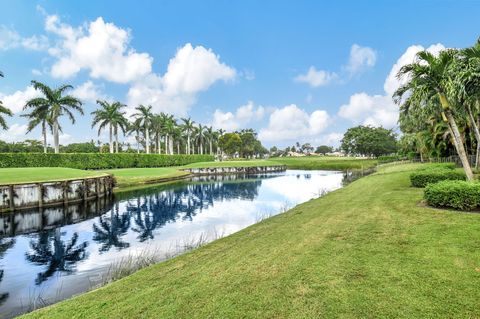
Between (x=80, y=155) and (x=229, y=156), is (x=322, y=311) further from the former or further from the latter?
(x=229, y=156)

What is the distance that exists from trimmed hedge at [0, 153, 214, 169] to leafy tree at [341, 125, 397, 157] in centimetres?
6954

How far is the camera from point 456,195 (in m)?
11.4

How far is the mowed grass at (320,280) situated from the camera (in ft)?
16.6

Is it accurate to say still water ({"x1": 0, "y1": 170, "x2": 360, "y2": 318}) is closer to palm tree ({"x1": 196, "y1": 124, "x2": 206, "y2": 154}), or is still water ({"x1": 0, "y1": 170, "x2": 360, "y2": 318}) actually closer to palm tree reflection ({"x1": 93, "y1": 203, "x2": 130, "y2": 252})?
palm tree reflection ({"x1": 93, "y1": 203, "x2": 130, "y2": 252})

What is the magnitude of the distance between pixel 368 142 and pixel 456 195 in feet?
326

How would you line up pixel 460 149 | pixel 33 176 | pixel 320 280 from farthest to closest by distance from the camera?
pixel 33 176, pixel 460 149, pixel 320 280

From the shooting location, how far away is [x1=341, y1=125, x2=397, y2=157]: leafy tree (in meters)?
103

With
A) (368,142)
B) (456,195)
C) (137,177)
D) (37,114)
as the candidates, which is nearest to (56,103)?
(37,114)

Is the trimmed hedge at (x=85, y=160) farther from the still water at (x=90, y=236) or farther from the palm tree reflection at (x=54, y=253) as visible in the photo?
the palm tree reflection at (x=54, y=253)

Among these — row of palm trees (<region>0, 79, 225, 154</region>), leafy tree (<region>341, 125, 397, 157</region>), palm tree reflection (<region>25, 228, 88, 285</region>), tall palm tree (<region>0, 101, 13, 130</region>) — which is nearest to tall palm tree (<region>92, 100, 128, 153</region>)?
row of palm trees (<region>0, 79, 225, 154</region>)

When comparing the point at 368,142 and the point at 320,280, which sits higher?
the point at 368,142

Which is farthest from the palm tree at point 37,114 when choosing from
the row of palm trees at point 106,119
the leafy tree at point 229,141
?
the leafy tree at point 229,141

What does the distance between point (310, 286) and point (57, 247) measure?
43.8 ft

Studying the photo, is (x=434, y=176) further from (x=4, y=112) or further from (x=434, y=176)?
(x=4, y=112)
